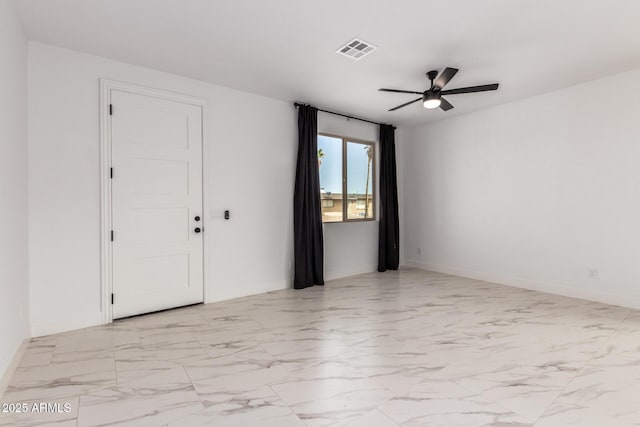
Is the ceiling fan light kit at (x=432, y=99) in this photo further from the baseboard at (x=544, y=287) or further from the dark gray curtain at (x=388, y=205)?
the baseboard at (x=544, y=287)

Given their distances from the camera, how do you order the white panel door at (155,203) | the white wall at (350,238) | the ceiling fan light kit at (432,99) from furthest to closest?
1. the white wall at (350,238)
2. the ceiling fan light kit at (432,99)
3. the white panel door at (155,203)

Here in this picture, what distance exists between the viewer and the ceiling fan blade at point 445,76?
11.0 ft

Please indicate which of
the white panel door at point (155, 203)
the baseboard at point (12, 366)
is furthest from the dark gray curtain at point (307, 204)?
the baseboard at point (12, 366)

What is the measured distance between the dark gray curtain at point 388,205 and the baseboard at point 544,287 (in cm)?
74

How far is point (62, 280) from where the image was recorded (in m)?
3.29

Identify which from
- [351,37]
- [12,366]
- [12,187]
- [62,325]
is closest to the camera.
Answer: [12,366]

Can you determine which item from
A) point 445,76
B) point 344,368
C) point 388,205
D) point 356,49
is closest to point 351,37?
point 356,49

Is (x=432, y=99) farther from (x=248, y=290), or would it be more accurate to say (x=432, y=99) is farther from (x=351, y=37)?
(x=248, y=290)

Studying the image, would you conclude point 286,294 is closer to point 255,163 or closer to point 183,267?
point 183,267

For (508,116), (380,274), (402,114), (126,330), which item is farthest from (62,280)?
(508,116)

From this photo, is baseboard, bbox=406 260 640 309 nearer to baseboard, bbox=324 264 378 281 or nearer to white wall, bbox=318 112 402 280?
baseboard, bbox=324 264 378 281

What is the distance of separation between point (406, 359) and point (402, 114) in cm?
421

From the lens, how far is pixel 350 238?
19.5ft

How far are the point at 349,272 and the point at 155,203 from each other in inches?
134
